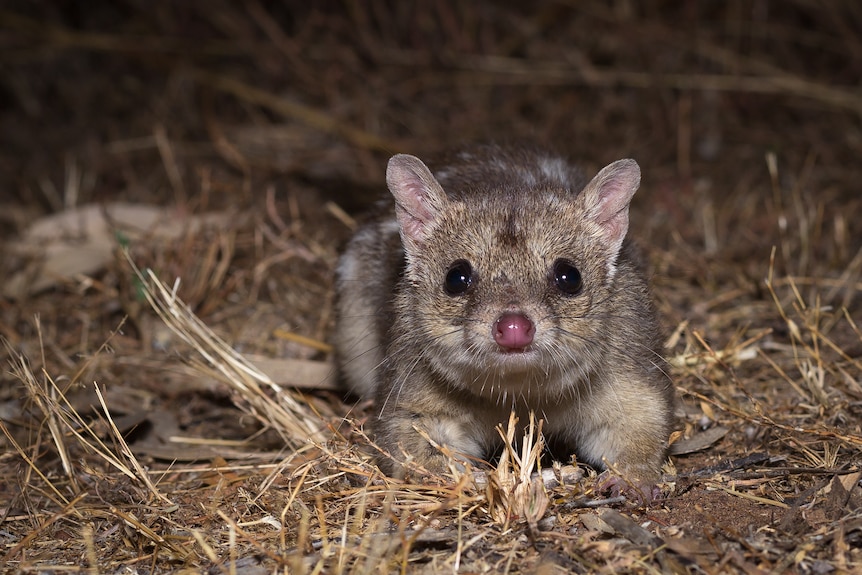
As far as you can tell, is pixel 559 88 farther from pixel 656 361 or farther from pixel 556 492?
pixel 556 492

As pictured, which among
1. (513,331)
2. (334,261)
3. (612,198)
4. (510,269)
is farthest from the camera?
→ (334,261)

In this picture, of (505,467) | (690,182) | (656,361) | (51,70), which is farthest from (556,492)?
(51,70)

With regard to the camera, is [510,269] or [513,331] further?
[510,269]

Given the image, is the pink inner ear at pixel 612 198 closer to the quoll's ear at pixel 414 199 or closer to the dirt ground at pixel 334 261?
the quoll's ear at pixel 414 199

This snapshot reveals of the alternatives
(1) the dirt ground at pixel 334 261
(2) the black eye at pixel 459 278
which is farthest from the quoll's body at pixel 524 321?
(1) the dirt ground at pixel 334 261

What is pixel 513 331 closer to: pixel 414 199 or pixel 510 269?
pixel 510 269

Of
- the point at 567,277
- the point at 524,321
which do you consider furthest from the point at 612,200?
the point at 524,321
